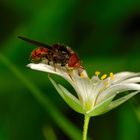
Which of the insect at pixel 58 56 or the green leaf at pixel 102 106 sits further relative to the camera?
the insect at pixel 58 56

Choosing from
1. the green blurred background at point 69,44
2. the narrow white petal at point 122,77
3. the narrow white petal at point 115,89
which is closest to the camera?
the narrow white petal at point 115,89

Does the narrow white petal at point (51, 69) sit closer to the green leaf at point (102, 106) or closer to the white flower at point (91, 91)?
the white flower at point (91, 91)

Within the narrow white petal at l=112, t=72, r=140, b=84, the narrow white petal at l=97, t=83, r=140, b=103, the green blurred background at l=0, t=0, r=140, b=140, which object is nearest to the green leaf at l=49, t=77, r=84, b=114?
the narrow white petal at l=97, t=83, r=140, b=103

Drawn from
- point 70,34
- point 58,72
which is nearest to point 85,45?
point 70,34

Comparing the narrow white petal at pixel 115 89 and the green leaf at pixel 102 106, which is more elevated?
the narrow white petal at pixel 115 89

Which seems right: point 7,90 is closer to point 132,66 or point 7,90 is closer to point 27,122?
point 27,122

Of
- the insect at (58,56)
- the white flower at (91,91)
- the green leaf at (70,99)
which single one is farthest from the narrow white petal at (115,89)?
the insect at (58,56)
